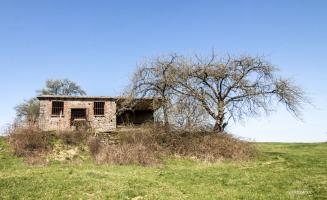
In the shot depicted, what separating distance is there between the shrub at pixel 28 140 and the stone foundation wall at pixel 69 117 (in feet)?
26.2

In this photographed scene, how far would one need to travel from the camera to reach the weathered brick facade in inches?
1522

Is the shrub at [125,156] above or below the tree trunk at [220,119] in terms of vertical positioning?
below

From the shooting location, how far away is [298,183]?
1484 cm

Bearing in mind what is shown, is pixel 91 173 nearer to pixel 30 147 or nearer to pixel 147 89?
pixel 30 147

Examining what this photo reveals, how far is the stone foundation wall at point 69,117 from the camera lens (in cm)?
3862

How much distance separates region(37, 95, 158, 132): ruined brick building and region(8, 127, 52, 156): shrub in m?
8.05

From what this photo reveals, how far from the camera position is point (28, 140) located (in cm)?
2869

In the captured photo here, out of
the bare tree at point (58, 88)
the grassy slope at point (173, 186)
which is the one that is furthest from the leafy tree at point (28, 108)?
the grassy slope at point (173, 186)

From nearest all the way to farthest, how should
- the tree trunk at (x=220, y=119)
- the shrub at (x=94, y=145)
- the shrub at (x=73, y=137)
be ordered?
the shrub at (x=94, y=145) → the shrub at (x=73, y=137) → the tree trunk at (x=220, y=119)

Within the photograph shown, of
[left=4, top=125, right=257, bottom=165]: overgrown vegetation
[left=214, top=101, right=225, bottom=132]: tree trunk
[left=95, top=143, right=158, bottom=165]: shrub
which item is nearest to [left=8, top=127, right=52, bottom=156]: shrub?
[left=4, top=125, right=257, bottom=165]: overgrown vegetation

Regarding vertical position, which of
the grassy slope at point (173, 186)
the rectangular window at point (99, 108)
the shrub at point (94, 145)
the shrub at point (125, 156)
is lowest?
the grassy slope at point (173, 186)

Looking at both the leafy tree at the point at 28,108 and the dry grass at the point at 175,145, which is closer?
the dry grass at the point at 175,145

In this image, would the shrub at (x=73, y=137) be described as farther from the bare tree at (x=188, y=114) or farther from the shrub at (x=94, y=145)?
the bare tree at (x=188, y=114)

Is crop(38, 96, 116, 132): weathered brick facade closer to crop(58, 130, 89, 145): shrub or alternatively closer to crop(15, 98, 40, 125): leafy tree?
crop(58, 130, 89, 145): shrub
